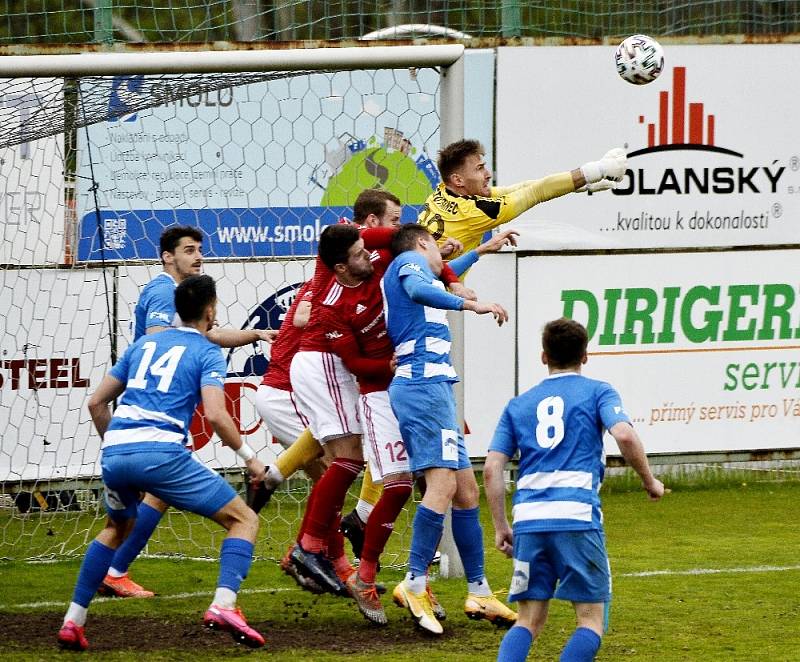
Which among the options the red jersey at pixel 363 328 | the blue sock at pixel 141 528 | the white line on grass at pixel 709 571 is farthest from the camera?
the white line on grass at pixel 709 571

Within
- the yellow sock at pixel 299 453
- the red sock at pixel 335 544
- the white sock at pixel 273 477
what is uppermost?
the yellow sock at pixel 299 453

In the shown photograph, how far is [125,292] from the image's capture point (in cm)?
962

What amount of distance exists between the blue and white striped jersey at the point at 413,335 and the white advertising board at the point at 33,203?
399 cm

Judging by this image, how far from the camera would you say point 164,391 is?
5.93 metres

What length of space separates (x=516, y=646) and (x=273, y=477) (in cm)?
267

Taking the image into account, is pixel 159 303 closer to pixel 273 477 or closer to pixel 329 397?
pixel 329 397

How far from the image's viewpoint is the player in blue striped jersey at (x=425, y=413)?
633 cm

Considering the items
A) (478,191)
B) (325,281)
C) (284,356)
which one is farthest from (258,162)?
(478,191)

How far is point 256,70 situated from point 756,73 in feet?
15.2

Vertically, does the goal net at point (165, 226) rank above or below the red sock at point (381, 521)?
above

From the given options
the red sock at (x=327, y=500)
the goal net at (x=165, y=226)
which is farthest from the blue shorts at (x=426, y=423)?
the goal net at (x=165, y=226)

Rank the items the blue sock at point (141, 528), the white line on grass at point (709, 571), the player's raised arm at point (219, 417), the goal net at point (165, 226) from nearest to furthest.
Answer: the player's raised arm at point (219, 417)
the blue sock at point (141, 528)
the white line on grass at point (709, 571)
the goal net at point (165, 226)

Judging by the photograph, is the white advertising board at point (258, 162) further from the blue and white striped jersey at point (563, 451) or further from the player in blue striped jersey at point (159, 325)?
the blue and white striped jersey at point (563, 451)

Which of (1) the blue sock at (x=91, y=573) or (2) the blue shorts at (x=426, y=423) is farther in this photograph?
(2) the blue shorts at (x=426, y=423)
